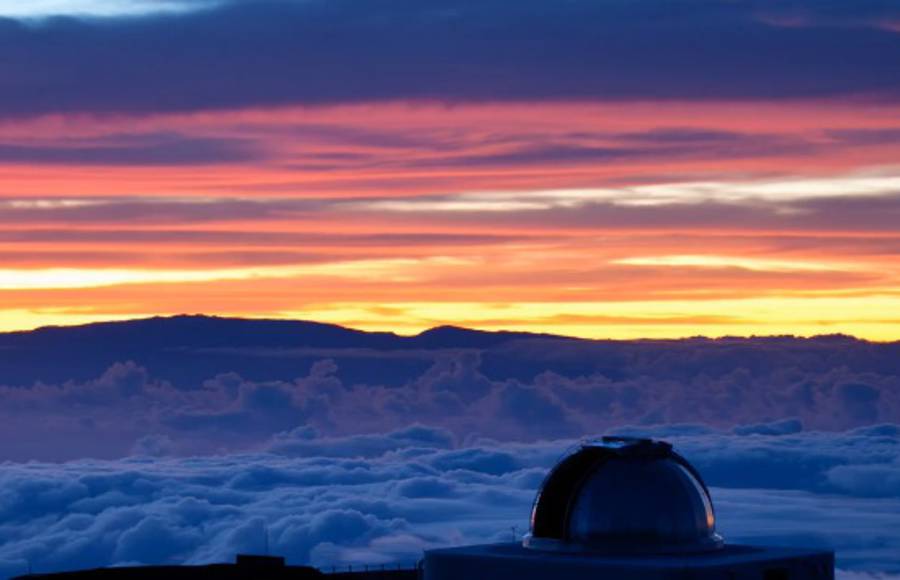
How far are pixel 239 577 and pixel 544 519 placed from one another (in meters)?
24.9

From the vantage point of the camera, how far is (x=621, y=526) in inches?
2253

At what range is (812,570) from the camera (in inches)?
2352

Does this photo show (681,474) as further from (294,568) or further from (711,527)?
(294,568)

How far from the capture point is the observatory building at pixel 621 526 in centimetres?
5694

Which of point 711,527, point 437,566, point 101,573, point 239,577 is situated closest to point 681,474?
point 711,527

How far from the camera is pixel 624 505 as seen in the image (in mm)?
57250

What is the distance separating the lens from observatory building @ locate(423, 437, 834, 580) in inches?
2242

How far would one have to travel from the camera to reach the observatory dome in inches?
2253

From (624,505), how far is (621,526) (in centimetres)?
56

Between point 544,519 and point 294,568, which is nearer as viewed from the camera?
point 544,519

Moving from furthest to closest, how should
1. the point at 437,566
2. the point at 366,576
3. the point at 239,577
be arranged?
the point at 366,576 → the point at 239,577 → the point at 437,566

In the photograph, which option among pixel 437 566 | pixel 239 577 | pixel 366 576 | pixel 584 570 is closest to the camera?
pixel 584 570

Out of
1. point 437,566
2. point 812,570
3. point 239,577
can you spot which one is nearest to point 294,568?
point 239,577

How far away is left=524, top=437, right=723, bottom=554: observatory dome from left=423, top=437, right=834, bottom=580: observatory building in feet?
0.09
